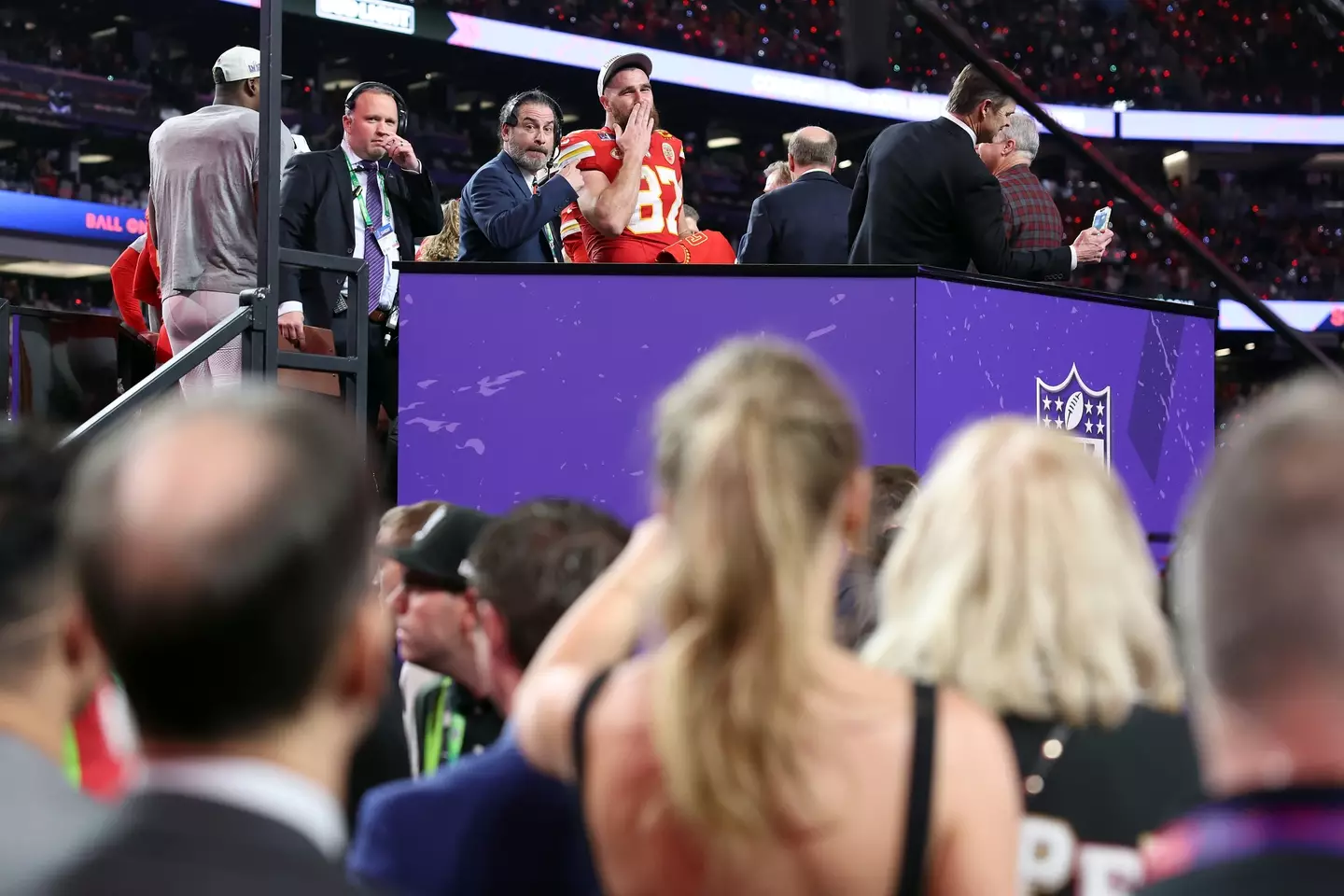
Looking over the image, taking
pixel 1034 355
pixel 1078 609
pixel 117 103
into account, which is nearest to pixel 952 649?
pixel 1078 609

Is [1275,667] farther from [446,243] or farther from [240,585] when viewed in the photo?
[446,243]

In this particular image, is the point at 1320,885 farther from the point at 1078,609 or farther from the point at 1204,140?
the point at 1204,140

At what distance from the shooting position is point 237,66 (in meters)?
4.50

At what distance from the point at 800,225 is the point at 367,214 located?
1.49m

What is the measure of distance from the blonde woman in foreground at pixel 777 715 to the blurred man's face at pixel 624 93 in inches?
133

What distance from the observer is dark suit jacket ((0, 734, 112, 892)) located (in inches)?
40.1

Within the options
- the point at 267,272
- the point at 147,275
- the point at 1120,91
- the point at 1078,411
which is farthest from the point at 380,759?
the point at 1120,91

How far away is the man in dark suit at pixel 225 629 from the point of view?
2.62 feet

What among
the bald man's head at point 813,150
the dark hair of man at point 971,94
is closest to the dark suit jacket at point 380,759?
the dark hair of man at point 971,94

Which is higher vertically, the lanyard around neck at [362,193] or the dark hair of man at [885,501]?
the lanyard around neck at [362,193]

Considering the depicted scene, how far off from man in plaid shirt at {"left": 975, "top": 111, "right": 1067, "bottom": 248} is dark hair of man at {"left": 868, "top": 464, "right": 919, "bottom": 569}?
2.13 metres

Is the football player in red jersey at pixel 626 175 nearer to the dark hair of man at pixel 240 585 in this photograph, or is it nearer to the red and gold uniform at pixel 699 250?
the red and gold uniform at pixel 699 250

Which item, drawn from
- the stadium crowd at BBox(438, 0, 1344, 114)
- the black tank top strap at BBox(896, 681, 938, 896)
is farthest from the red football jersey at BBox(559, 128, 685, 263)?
the stadium crowd at BBox(438, 0, 1344, 114)

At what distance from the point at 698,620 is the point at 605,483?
2592 mm
